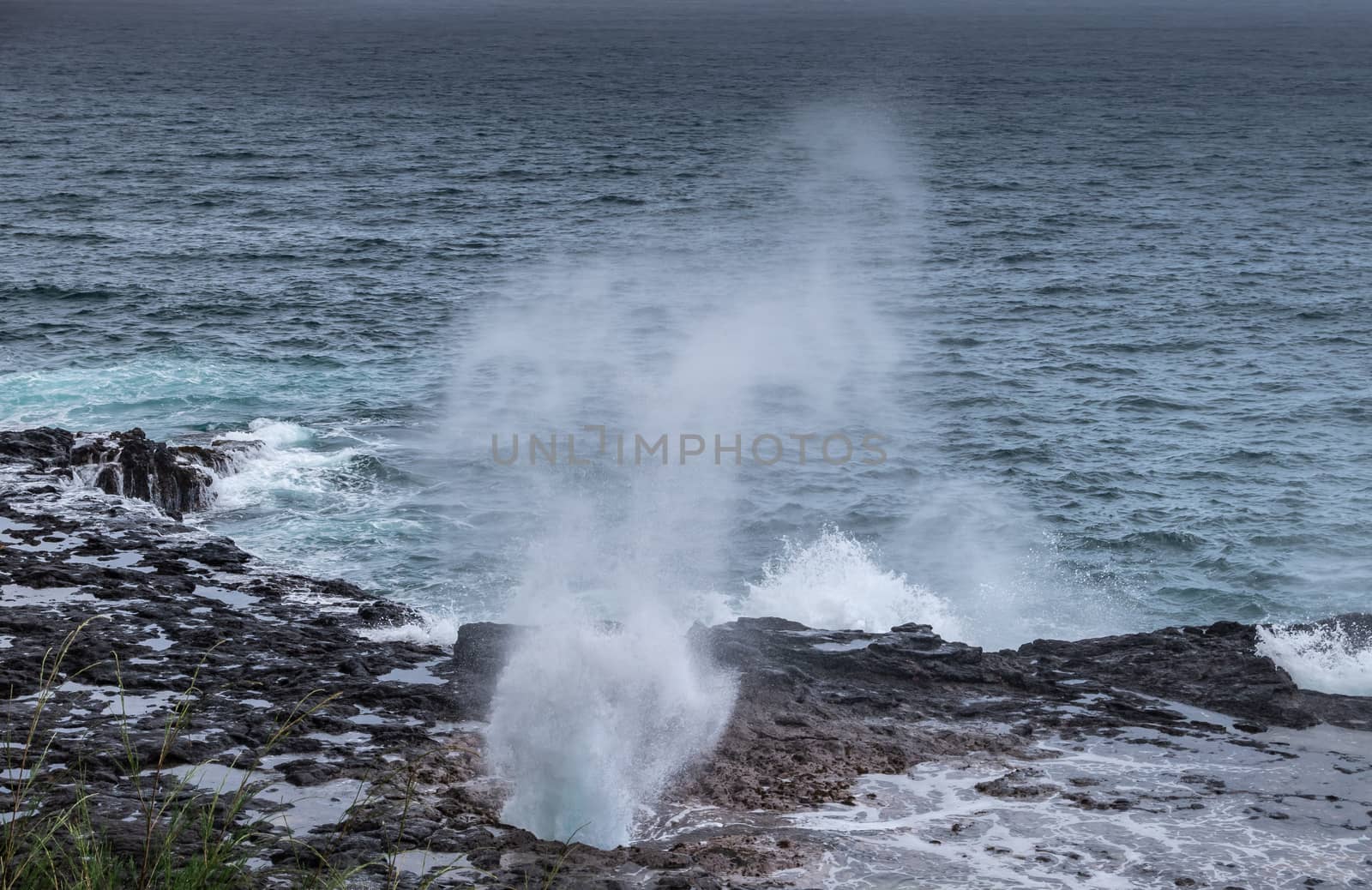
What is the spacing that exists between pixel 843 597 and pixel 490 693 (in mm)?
8676

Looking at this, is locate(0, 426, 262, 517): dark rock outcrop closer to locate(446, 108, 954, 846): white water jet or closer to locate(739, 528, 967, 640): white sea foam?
locate(446, 108, 954, 846): white water jet

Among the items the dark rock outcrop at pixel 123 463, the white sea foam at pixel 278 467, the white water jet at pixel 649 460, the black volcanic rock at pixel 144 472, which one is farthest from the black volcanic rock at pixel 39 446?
the white water jet at pixel 649 460

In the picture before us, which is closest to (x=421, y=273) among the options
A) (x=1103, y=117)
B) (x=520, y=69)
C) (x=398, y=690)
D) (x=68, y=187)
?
(x=68, y=187)

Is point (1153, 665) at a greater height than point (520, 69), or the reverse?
point (520, 69)

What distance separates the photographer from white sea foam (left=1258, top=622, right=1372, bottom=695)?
18.8 m

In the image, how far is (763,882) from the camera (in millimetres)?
12289

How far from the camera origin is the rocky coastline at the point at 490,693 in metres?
12.6

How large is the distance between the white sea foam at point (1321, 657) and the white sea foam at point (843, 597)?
5.28m

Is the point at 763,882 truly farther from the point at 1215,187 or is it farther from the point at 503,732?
the point at 1215,187

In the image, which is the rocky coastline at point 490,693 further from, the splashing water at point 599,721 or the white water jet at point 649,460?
the white water jet at point 649,460

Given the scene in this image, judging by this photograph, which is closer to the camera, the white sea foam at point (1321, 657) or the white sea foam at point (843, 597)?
the white sea foam at point (1321, 657)

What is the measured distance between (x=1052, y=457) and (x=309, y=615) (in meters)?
18.0

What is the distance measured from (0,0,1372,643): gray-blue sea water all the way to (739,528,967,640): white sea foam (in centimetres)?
29

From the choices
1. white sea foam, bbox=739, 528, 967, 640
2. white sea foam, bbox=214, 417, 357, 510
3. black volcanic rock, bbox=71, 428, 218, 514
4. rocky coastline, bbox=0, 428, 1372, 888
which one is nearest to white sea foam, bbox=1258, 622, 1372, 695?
rocky coastline, bbox=0, 428, 1372, 888
